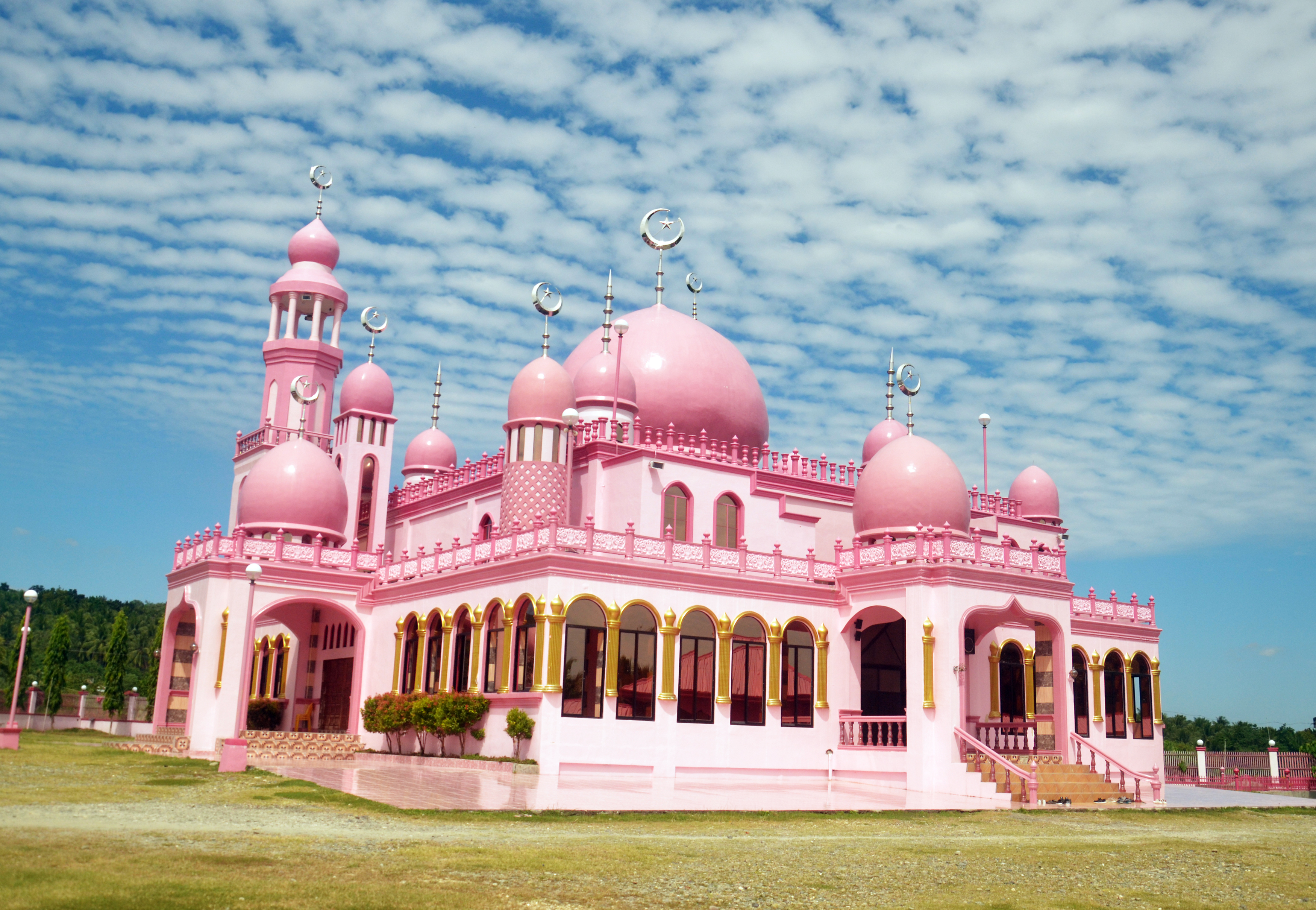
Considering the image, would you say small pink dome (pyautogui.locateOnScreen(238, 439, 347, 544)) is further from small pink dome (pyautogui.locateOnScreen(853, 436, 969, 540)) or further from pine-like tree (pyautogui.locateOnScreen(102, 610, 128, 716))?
pine-like tree (pyautogui.locateOnScreen(102, 610, 128, 716))

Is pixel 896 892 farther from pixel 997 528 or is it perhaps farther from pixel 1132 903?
pixel 997 528

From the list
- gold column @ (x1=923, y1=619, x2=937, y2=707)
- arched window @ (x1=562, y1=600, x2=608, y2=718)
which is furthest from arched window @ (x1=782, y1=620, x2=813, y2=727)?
arched window @ (x1=562, y1=600, x2=608, y2=718)

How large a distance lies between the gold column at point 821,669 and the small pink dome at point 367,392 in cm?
1828

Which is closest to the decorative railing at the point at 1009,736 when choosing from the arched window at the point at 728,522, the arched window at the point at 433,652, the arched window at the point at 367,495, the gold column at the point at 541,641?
the arched window at the point at 728,522

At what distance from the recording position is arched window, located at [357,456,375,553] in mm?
41094

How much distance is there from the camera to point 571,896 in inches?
403

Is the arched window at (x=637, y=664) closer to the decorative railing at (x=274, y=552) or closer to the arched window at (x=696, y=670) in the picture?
the arched window at (x=696, y=670)

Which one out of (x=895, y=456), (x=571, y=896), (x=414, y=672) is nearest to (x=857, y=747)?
(x=895, y=456)

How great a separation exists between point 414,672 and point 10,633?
222ft

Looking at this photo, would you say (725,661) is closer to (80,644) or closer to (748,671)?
(748,671)

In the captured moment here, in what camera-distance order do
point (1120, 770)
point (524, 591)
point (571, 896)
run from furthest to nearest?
point (1120, 770), point (524, 591), point (571, 896)

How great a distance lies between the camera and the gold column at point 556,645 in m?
27.0

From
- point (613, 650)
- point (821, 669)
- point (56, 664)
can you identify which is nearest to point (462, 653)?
point (613, 650)

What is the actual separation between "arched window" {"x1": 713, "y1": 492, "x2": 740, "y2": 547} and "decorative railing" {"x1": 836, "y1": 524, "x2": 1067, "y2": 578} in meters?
3.82
